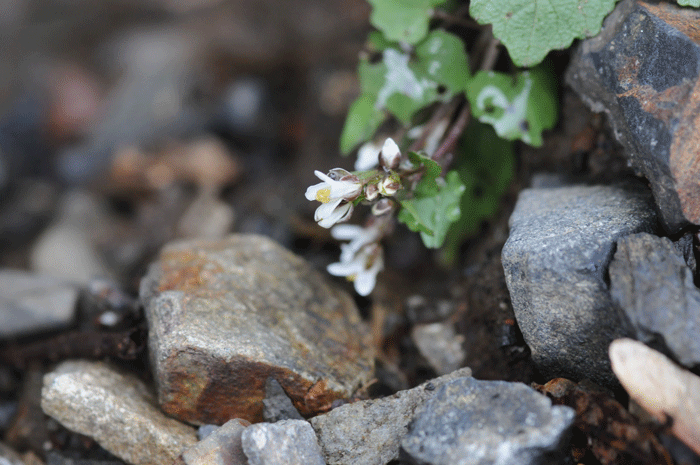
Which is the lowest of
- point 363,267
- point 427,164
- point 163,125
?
point 163,125

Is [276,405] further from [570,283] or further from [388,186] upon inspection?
[570,283]

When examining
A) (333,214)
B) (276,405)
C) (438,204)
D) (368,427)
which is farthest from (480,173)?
(276,405)

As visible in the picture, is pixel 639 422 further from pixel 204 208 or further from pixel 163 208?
pixel 163 208

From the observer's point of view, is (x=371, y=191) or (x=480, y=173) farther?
(x=480, y=173)

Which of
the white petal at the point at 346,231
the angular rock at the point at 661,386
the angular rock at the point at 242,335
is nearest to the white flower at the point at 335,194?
the white petal at the point at 346,231

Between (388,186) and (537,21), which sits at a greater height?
(537,21)

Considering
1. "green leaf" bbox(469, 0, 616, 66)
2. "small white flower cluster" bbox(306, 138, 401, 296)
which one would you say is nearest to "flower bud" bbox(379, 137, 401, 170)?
"small white flower cluster" bbox(306, 138, 401, 296)
